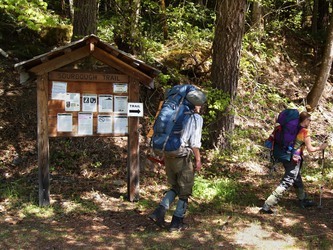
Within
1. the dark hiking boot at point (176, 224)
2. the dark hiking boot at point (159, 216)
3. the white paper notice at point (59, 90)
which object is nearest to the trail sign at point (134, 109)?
the white paper notice at point (59, 90)

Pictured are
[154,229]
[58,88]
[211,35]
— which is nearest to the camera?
[154,229]

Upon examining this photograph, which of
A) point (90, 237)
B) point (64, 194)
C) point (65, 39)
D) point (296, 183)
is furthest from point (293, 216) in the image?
point (65, 39)

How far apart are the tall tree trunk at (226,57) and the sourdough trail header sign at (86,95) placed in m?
2.84

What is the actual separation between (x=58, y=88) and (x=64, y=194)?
205 cm

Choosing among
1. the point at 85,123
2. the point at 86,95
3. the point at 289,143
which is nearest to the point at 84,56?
the point at 86,95

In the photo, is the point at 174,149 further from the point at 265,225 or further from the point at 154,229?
the point at 265,225

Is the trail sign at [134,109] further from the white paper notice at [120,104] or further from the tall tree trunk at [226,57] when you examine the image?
the tall tree trunk at [226,57]

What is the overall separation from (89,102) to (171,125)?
1846 millimetres

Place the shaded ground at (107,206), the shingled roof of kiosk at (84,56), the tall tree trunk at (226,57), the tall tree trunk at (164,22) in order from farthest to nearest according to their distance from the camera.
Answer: the tall tree trunk at (164,22), the tall tree trunk at (226,57), the shingled roof of kiosk at (84,56), the shaded ground at (107,206)

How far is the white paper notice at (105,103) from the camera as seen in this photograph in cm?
637

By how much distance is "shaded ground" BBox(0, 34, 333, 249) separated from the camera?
5117 millimetres

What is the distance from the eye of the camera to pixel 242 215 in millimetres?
6238

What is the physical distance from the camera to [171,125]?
5129 millimetres

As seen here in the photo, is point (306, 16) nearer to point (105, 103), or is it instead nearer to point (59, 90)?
point (105, 103)
